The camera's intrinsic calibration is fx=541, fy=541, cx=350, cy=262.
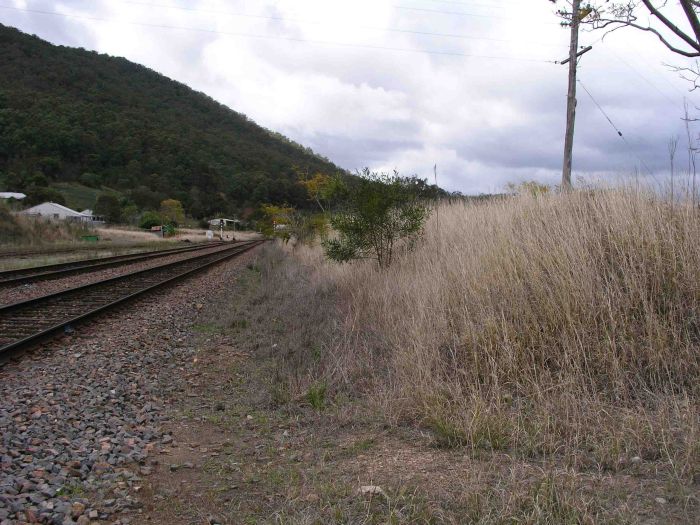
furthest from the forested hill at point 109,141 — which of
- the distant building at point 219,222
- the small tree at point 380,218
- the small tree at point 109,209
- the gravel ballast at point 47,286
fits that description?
the small tree at point 380,218

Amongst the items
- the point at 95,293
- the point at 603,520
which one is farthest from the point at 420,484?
the point at 95,293

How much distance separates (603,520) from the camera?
2.78 metres

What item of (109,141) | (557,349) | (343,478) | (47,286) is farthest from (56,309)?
(109,141)

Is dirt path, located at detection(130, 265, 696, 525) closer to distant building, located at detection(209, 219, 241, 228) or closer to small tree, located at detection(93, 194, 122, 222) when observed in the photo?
small tree, located at detection(93, 194, 122, 222)

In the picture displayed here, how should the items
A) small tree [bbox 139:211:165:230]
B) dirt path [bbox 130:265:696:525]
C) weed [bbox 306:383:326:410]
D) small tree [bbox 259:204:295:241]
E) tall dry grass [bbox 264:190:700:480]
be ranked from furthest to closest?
small tree [bbox 139:211:165:230] < small tree [bbox 259:204:295:241] < weed [bbox 306:383:326:410] < tall dry grass [bbox 264:190:700:480] < dirt path [bbox 130:265:696:525]

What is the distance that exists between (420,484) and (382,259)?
8.69 meters

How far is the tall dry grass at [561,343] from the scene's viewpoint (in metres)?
3.87

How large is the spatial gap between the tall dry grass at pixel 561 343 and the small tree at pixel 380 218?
430 centimetres

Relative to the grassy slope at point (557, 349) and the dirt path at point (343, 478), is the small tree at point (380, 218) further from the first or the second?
the dirt path at point (343, 478)

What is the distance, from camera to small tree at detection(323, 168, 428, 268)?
11680mm

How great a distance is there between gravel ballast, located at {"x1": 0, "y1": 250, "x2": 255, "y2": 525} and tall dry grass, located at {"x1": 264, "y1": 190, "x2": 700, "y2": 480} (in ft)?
6.49

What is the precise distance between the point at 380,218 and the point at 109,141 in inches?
4043

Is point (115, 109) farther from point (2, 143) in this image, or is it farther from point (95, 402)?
point (95, 402)

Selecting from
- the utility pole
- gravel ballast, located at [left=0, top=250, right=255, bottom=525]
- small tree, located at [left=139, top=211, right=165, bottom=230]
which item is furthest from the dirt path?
small tree, located at [left=139, top=211, right=165, bottom=230]
